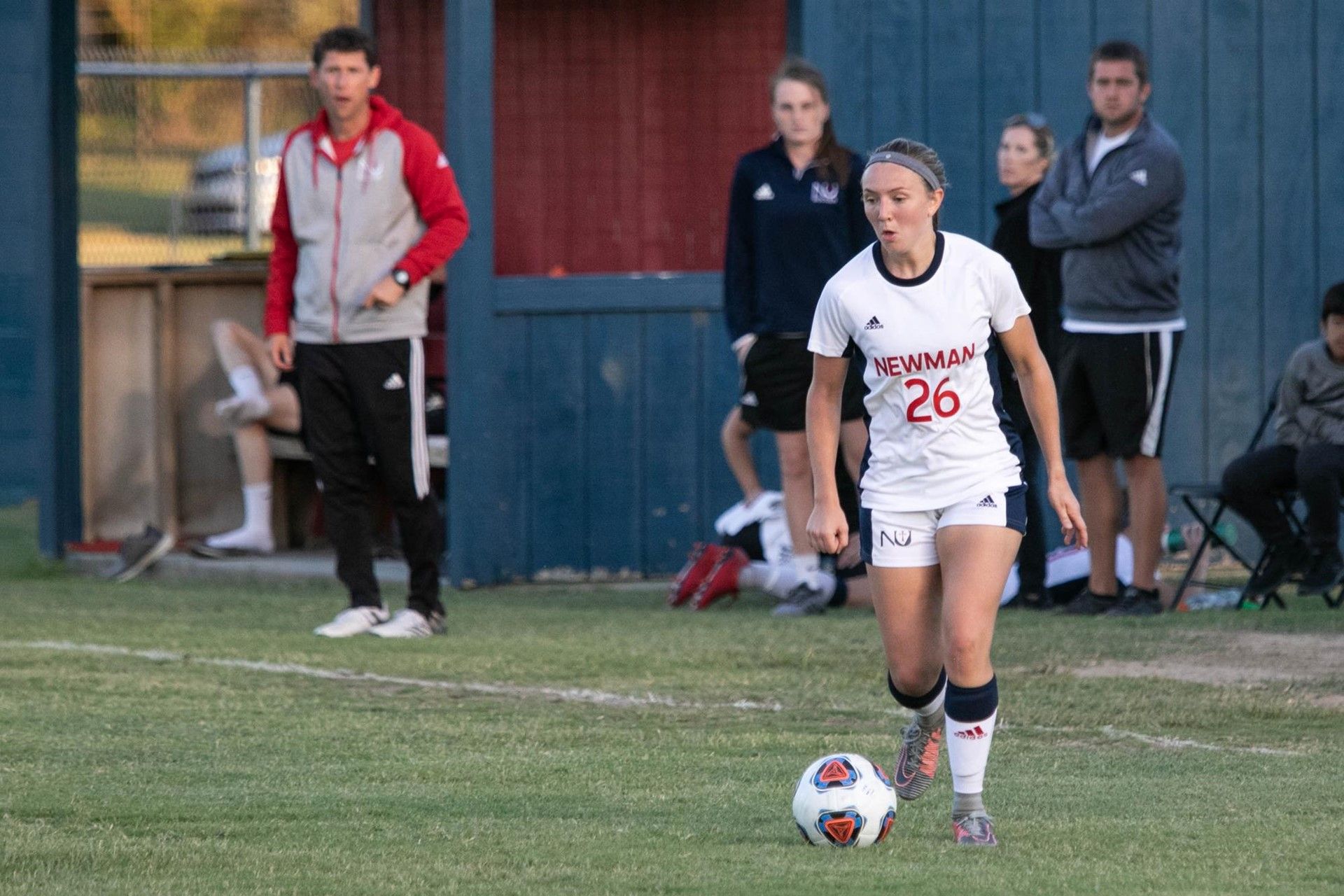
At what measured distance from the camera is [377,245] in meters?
8.25

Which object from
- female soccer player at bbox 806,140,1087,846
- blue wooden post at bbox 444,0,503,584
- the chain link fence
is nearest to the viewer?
female soccer player at bbox 806,140,1087,846

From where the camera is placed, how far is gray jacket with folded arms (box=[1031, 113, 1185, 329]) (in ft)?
28.3

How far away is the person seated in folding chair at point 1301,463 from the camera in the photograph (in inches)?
357

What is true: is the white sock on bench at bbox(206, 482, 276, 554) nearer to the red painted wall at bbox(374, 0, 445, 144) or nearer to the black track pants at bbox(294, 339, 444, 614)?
the red painted wall at bbox(374, 0, 445, 144)

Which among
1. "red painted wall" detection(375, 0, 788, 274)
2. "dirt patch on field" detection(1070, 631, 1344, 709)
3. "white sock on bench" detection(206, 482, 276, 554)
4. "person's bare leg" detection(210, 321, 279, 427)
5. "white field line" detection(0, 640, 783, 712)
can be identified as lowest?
"white field line" detection(0, 640, 783, 712)

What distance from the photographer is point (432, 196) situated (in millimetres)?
8266

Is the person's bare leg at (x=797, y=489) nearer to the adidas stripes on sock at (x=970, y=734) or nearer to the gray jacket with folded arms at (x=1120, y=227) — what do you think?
the gray jacket with folded arms at (x=1120, y=227)

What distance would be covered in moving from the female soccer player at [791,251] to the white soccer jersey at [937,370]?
12.1 ft

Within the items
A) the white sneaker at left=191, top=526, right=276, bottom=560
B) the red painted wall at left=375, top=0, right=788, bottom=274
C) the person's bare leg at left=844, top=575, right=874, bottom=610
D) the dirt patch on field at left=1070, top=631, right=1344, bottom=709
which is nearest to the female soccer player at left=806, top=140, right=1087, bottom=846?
the dirt patch on field at left=1070, top=631, right=1344, bottom=709

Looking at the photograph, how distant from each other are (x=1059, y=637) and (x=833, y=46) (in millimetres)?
3787

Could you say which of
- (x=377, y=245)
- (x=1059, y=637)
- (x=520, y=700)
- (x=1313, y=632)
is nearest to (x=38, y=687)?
(x=520, y=700)

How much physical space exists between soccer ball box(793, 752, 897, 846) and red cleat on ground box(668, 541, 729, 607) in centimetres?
476

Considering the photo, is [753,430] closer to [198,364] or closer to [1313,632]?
[1313,632]

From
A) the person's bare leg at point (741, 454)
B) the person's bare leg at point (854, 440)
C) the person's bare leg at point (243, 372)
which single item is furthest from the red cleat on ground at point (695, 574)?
the person's bare leg at point (243, 372)
